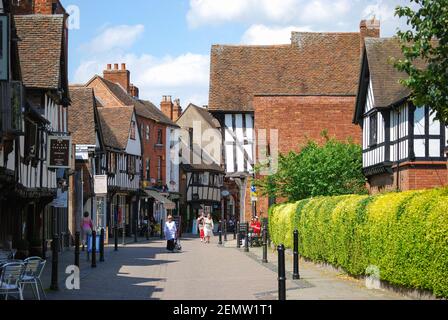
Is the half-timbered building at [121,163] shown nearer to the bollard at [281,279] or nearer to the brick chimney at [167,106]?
the brick chimney at [167,106]

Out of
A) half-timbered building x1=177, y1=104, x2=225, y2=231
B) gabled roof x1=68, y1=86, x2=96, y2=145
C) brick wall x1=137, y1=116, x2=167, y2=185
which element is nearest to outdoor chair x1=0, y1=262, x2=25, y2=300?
A: gabled roof x1=68, y1=86, x2=96, y2=145

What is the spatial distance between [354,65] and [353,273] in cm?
3441

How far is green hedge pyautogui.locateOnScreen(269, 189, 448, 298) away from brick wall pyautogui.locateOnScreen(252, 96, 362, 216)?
23.7m

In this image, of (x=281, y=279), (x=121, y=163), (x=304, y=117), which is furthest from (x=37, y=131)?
(x=121, y=163)

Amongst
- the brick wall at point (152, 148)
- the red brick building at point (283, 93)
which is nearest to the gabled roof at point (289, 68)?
the red brick building at point (283, 93)

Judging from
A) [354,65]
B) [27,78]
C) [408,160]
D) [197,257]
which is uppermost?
[354,65]

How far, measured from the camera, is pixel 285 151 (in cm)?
4953

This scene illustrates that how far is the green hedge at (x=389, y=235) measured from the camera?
14242 millimetres

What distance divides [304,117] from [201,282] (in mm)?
29902

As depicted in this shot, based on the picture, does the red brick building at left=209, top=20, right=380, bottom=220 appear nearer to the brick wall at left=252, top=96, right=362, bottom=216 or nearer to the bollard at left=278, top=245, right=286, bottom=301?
the brick wall at left=252, top=96, right=362, bottom=216

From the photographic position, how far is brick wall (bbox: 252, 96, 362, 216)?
49469mm

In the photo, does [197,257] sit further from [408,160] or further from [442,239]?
[442,239]

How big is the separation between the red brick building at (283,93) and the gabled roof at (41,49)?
1819cm
